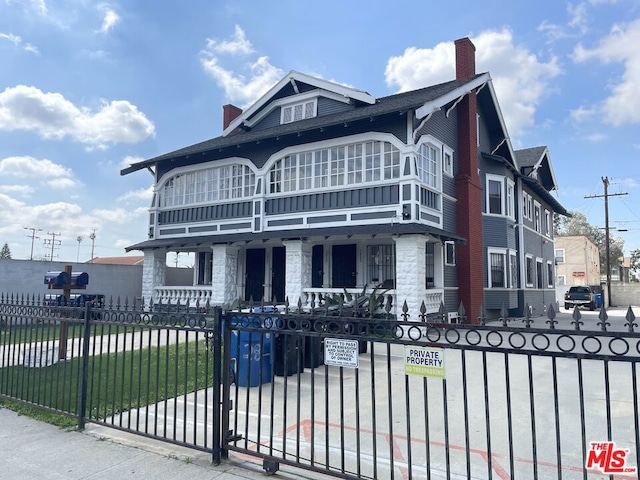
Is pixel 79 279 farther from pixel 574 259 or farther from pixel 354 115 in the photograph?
pixel 574 259

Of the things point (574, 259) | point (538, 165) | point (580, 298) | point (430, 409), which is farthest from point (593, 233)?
point (430, 409)

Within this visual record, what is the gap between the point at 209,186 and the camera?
19219mm

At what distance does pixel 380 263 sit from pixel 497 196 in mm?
6817

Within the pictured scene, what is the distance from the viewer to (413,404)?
20.9 feet

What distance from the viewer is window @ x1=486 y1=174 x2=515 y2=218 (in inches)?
769

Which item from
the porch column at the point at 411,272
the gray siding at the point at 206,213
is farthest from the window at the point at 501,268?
the gray siding at the point at 206,213

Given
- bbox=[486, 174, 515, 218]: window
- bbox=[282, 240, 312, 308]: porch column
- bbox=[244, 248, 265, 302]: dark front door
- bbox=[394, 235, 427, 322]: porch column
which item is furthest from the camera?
bbox=[244, 248, 265, 302]: dark front door

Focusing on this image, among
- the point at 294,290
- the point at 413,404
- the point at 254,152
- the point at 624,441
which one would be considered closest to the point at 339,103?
the point at 254,152

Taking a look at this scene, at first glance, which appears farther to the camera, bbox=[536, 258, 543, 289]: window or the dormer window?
bbox=[536, 258, 543, 289]: window

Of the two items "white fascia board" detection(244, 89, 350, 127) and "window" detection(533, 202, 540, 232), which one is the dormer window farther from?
"window" detection(533, 202, 540, 232)

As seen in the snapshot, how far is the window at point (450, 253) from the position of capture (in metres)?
16.5

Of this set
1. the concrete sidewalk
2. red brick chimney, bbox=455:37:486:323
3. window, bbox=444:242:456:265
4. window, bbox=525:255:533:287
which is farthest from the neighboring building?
the concrete sidewalk

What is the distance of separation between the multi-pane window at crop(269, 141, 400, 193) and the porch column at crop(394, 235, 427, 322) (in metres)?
2.30

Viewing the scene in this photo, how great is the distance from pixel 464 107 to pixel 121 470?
57.9ft
